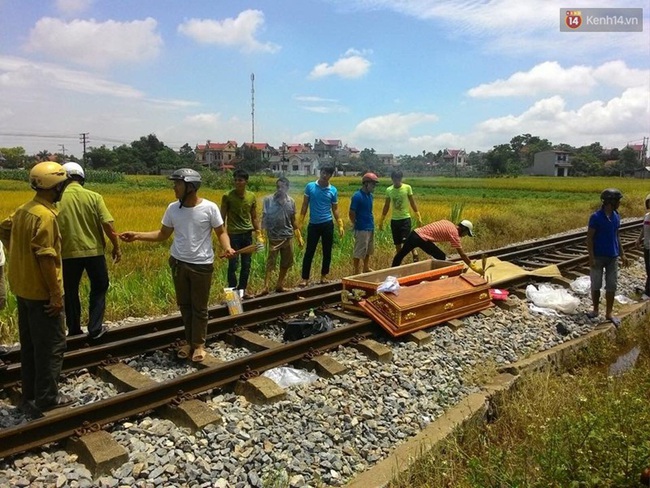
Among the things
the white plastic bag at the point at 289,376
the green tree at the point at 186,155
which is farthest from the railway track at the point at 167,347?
the green tree at the point at 186,155

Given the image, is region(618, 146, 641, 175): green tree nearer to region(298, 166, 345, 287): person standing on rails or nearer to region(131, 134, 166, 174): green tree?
region(131, 134, 166, 174): green tree

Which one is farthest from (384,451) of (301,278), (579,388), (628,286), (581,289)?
(628,286)

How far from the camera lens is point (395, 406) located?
4.77 meters

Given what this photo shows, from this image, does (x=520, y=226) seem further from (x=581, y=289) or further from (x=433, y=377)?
(x=433, y=377)

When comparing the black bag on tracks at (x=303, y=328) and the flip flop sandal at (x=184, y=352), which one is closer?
the flip flop sandal at (x=184, y=352)

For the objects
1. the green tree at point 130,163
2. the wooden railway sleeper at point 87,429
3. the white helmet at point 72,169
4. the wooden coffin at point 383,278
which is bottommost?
the wooden railway sleeper at point 87,429

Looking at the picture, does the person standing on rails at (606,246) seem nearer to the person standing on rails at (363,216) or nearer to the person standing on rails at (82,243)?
the person standing on rails at (363,216)

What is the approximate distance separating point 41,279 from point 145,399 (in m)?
1.26

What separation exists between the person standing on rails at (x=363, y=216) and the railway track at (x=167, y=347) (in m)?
0.94

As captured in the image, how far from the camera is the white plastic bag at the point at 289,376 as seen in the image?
506 centimetres

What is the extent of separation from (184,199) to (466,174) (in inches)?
2294

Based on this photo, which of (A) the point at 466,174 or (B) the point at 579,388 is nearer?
(B) the point at 579,388

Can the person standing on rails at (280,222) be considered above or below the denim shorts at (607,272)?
above

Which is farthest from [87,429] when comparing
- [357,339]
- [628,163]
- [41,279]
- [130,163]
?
[628,163]
